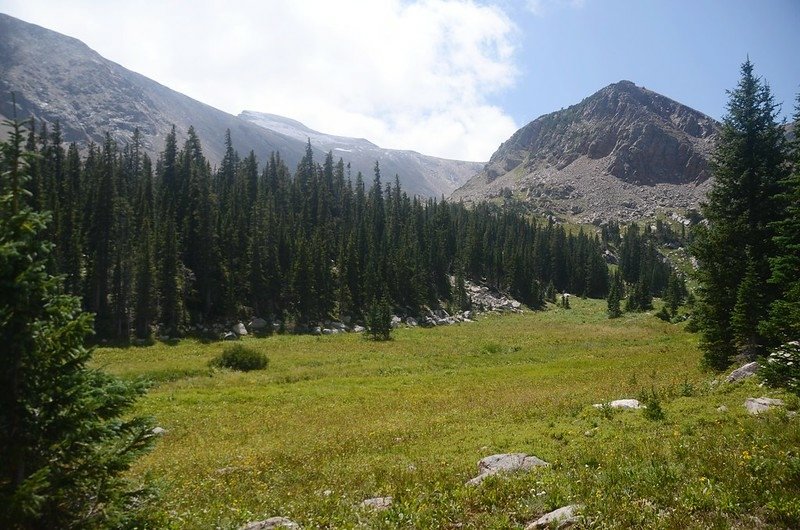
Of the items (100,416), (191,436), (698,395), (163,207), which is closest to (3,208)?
(100,416)

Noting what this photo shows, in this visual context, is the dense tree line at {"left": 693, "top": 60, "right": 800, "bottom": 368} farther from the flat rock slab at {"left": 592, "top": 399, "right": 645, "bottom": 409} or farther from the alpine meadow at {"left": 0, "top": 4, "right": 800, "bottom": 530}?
the flat rock slab at {"left": 592, "top": 399, "right": 645, "bottom": 409}

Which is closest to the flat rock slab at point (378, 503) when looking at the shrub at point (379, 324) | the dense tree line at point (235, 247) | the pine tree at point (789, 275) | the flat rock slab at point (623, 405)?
the flat rock slab at point (623, 405)

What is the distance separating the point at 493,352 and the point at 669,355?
17787 mm

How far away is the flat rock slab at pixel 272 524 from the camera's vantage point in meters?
9.13

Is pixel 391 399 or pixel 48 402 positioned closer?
pixel 48 402

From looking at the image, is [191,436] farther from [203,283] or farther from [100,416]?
[203,283]

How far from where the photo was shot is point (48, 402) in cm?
709

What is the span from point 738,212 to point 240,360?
131 ft

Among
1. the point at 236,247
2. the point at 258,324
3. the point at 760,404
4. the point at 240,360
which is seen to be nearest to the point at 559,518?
the point at 760,404

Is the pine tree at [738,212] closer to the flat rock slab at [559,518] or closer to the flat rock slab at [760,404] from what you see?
the flat rock slab at [760,404]

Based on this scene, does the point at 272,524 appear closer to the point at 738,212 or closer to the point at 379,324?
the point at 738,212

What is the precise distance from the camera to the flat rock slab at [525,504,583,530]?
8.02 metres

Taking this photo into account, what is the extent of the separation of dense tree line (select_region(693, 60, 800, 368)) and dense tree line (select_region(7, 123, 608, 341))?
162ft

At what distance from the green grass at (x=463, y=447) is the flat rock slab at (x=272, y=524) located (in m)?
0.27
